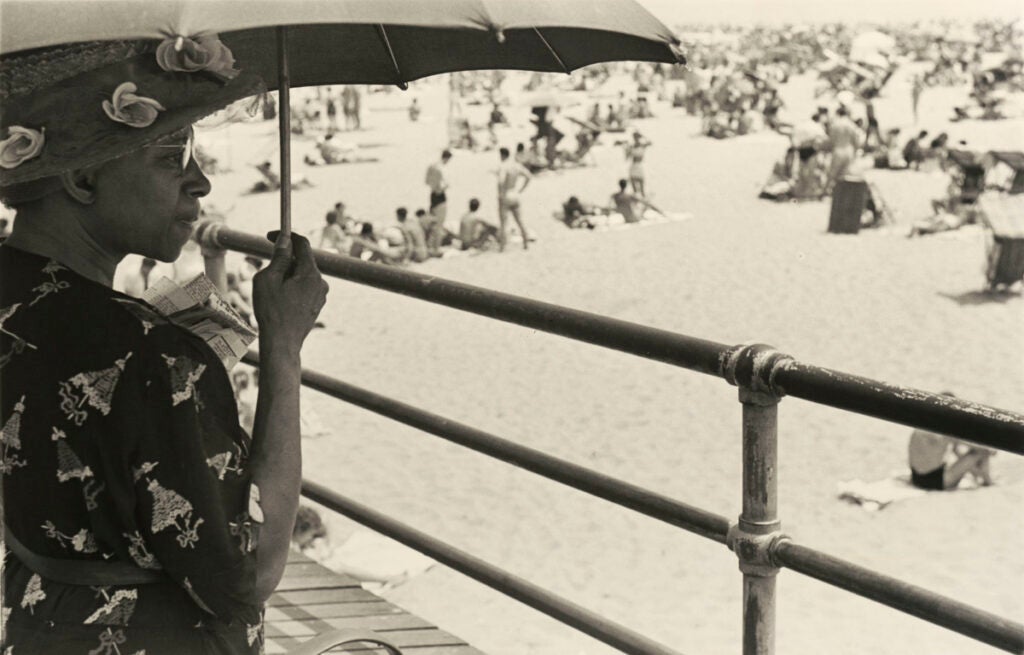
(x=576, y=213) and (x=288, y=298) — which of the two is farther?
(x=576, y=213)

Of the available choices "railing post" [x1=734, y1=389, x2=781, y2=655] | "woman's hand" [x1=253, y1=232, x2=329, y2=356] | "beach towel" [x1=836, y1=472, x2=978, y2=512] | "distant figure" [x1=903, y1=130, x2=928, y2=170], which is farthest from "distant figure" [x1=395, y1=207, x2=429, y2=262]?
"woman's hand" [x1=253, y1=232, x2=329, y2=356]

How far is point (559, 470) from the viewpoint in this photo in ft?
9.10

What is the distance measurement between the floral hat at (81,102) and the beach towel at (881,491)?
1084 cm

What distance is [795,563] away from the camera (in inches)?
90.0

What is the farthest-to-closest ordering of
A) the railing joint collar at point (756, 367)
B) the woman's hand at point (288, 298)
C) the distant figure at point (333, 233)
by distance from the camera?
the distant figure at point (333, 233) < the railing joint collar at point (756, 367) < the woman's hand at point (288, 298)

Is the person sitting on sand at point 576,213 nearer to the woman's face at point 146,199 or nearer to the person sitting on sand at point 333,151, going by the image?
the person sitting on sand at point 333,151

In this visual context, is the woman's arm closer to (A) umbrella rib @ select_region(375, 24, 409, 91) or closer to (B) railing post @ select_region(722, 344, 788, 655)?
(B) railing post @ select_region(722, 344, 788, 655)

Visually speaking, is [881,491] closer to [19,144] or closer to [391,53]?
[391,53]

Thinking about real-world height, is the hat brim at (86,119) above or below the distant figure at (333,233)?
above

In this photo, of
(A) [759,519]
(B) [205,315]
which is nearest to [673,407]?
(A) [759,519]

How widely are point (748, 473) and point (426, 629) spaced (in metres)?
1.26

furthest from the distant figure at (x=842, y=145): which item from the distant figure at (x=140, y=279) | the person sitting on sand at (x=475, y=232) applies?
the distant figure at (x=140, y=279)

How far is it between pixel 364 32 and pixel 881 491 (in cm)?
1014

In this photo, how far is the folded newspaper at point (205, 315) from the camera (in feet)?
6.43
